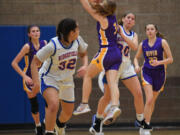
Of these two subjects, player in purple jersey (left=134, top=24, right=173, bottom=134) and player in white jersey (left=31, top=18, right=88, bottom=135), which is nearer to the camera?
player in white jersey (left=31, top=18, right=88, bottom=135)

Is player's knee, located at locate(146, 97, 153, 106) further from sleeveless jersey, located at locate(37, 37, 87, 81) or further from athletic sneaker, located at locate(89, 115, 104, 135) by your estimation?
sleeveless jersey, located at locate(37, 37, 87, 81)

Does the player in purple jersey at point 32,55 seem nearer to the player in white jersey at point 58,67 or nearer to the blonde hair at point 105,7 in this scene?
the player in white jersey at point 58,67

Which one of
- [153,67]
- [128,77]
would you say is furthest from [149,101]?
[128,77]

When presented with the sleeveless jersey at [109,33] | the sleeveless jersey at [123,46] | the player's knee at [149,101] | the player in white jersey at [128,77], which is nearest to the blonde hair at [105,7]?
the sleeveless jersey at [109,33]

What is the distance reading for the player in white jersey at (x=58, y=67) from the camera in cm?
494

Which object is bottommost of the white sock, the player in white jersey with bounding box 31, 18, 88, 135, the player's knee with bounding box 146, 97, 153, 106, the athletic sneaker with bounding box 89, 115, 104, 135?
the athletic sneaker with bounding box 89, 115, 104, 135

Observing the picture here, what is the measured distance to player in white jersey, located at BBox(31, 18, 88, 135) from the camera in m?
4.94

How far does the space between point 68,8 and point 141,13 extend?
5.33 feet

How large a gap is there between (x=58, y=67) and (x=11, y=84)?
10.4 feet

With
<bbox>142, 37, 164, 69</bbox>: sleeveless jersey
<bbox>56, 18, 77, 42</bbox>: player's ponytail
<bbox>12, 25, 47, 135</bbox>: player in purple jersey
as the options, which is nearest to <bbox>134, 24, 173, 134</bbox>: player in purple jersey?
<bbox>142, 37, 164, 69</bbox>: sleeveless jersey

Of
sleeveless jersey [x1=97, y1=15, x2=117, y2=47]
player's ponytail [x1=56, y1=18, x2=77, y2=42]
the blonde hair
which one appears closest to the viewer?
player's ponytail [x1=56, y1=18, x2=77, y2=42]

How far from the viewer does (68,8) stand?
8.72 metres

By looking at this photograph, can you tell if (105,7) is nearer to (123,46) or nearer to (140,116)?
(123,46)

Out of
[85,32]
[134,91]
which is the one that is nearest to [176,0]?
[85,32]
